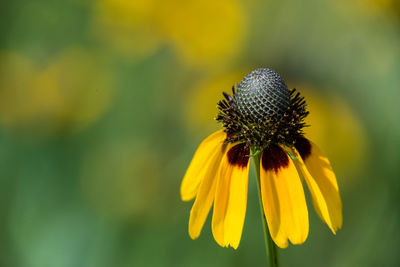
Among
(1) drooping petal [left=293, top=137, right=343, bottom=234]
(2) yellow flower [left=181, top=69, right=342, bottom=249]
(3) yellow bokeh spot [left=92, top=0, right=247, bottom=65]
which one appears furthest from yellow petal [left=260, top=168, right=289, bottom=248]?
(3) yellow bokeh spot [left=92, top=0, right=247, bottom=65]

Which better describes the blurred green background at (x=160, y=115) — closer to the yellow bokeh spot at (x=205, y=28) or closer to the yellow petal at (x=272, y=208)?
the yellow bokeh spot at (x=205, y=28)

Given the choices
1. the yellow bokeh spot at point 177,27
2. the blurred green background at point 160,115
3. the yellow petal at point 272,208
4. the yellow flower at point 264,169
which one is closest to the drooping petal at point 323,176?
the yellow flower at point 264,169

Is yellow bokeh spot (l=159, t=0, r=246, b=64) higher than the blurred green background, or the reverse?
yellow bokeh spot (l=159, t=0, r=246, b=64)

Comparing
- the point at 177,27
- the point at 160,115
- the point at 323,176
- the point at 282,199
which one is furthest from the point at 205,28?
the point at 282,199

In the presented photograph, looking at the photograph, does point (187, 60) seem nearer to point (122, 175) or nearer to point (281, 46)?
point (281, 46)

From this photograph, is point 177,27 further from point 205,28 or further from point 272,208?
point 272,208

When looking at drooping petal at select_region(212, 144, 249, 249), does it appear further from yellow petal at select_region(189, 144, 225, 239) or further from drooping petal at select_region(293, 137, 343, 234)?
drooping petal at select_region(293, 137, 343, 234)
